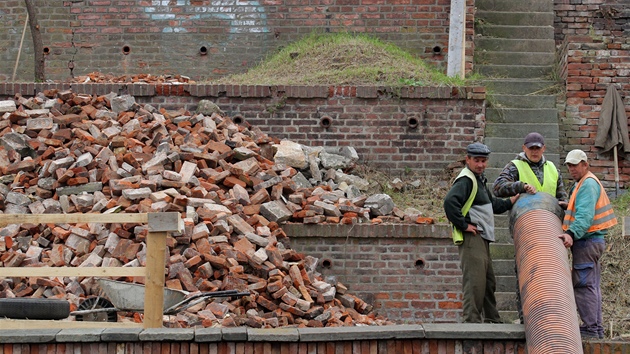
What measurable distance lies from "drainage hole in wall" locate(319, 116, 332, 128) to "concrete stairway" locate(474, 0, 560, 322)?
6.15 feet

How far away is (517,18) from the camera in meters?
14.6

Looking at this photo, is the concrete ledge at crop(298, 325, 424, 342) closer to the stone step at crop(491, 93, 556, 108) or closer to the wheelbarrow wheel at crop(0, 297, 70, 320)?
the wheelbarrow wheel at crop(0, 297, 70, 320)

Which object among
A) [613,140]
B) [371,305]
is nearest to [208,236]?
[371,305]

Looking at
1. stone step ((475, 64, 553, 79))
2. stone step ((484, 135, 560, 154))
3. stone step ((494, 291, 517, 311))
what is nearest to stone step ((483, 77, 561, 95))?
stone step ((475, 64, 553, 79))

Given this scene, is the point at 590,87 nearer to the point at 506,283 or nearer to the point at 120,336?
the point at 506,283

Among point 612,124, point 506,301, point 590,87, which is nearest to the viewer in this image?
point 506,301

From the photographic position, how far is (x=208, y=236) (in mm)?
9680

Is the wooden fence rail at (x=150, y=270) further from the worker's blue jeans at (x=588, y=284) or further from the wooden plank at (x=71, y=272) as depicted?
the worker's blue jeans at (x=588, y=284)

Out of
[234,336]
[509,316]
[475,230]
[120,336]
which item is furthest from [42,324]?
[509,316]

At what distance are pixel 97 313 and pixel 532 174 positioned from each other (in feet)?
12.0

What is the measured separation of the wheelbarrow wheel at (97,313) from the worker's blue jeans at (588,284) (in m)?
3.63

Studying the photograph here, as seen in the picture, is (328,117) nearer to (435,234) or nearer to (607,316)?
(435,234)

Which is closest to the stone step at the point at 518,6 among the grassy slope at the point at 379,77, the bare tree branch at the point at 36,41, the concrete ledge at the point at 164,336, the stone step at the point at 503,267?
the grassy slope at the point at 379,77

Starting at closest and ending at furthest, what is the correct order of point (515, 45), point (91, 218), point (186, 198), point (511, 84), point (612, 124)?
point (91, 218) → point (186, 198) → point (612, 124) → point (511, 84) → point (515, 45)
